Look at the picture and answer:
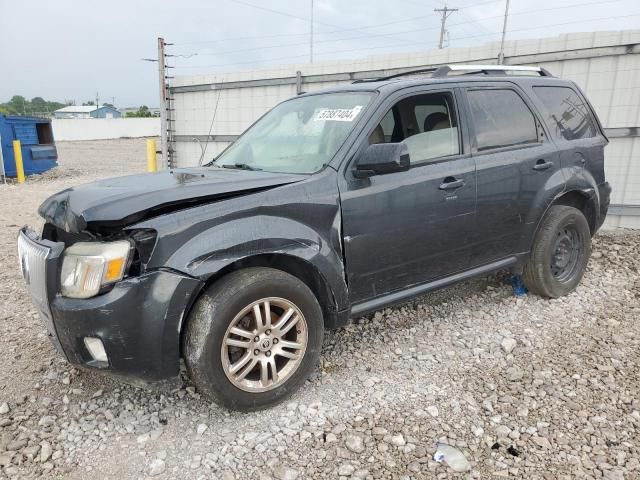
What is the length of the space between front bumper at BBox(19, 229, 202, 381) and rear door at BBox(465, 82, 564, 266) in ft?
7.48

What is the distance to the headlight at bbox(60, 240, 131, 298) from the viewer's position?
242 centimetres

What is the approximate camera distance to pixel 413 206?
10.8 feet

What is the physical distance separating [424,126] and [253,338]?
6.35 ft

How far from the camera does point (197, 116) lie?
10117 millimetres

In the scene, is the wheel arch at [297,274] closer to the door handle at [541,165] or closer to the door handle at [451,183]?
the door handle at [451,183]

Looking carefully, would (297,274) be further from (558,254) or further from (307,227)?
(558,254)

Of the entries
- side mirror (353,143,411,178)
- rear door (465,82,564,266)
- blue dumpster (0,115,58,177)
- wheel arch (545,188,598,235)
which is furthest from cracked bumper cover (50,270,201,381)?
blue dumpster (0,115,58,177)

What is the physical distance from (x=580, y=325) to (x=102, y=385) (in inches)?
140

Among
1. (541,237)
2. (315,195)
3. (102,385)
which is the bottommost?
(102,385)

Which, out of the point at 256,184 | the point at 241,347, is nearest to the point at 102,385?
the point at 241,347

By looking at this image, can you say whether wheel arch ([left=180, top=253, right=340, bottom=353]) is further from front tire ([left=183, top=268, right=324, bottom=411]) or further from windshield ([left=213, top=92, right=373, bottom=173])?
windshield ([left=213, top=92, right=373, bottom=173])

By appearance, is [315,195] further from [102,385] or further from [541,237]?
[541,237]

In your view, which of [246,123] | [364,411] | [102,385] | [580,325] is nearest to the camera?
[364,411]

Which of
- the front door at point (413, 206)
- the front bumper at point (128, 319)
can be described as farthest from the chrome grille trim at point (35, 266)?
the front door at point (413, 206)
